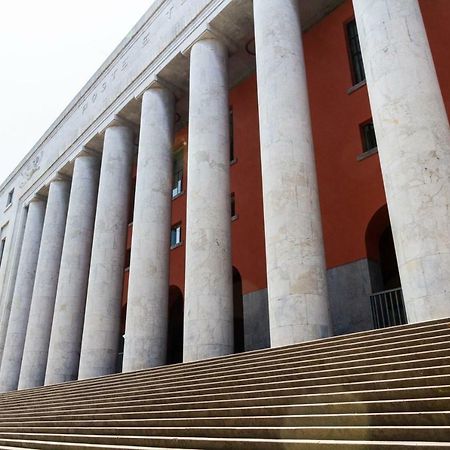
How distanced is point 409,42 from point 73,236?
16.5 meters

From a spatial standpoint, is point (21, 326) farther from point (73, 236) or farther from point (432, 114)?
point (432, 114)

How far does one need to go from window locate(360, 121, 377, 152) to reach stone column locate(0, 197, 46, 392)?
1960cm

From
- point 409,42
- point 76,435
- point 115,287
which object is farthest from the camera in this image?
point 115,287

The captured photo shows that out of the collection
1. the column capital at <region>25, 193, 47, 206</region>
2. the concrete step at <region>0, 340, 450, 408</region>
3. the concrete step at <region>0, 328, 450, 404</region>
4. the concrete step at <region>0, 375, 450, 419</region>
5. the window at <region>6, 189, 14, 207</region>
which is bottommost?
the concrete step at <region>0, 375, 450, 419</region>

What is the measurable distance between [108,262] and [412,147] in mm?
12918

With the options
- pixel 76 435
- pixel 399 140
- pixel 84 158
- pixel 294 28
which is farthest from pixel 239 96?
pixel 76 435

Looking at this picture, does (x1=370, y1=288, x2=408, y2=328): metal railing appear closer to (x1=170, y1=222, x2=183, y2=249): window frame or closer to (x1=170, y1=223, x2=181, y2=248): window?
(x1=170, y1=222, x2=183, y2=249): window frame

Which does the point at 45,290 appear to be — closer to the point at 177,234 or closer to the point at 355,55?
the point at 177,234

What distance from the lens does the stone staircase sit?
390 cm

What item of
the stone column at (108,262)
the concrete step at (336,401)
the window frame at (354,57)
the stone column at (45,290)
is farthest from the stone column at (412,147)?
the stone column at (45,290)

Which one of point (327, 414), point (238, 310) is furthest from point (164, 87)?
point (327, 414)

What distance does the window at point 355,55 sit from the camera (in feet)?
49.1

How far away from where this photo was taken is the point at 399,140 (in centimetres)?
923

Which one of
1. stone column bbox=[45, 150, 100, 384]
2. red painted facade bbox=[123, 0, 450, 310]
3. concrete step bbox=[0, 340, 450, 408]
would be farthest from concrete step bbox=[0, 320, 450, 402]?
stone column bbox=[45, 150, 100, 384]
